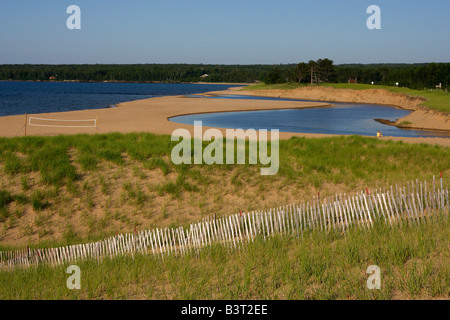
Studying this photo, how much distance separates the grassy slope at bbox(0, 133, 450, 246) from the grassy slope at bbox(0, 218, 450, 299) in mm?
4098

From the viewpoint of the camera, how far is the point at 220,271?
284 inches

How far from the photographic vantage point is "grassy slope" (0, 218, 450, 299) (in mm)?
6227

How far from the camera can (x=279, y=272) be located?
690 cm

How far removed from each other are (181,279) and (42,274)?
2.63 metres

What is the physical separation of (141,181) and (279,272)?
831 cm

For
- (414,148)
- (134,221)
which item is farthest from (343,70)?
(134,221)

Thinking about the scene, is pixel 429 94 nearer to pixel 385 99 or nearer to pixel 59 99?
pixel 385 99

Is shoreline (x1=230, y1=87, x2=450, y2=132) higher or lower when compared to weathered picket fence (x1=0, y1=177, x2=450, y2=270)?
higher

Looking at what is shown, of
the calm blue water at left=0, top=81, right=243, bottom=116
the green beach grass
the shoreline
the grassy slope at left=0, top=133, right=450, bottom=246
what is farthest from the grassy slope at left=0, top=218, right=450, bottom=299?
the calm blue water at left=0, top=81, right=243, bottom=116

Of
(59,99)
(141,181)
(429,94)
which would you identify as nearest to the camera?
(141,181)

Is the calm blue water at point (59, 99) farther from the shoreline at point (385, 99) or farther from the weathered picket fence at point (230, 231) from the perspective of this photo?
the weathered picket fence at point (230, 231)

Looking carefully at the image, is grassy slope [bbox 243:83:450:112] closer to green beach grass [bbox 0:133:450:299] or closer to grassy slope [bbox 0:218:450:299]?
green beach grass [bbox 0:133:450:299]

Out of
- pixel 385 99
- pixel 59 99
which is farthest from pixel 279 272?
pixel 59 99
